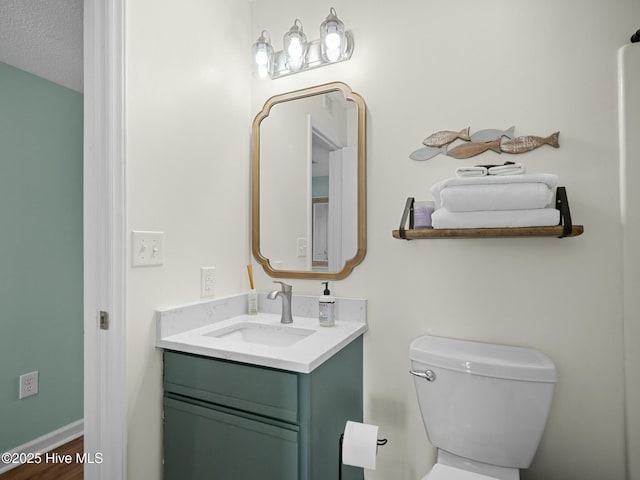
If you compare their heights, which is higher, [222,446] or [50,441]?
[222,446]

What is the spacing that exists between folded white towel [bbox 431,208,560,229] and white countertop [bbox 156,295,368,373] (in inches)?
19.5

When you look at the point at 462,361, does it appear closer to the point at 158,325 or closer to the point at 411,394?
the point at 411,394

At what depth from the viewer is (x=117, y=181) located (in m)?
1.10

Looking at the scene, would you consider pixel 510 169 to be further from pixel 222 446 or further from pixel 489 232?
pixel 222 446

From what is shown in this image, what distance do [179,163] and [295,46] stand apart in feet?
2.36

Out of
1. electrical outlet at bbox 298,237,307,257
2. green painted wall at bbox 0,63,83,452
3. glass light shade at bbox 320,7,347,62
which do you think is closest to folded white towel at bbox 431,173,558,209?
electrical outlet at bbox 298,237,307,257

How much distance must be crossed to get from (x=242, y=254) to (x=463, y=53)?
124 centimetres

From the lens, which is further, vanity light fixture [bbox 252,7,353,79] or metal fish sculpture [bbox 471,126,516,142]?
vanity light fixture [bbox 252,7,353,79]

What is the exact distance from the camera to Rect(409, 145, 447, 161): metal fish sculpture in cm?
134

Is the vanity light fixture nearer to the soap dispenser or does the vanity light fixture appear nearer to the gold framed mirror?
the gold framed mirror

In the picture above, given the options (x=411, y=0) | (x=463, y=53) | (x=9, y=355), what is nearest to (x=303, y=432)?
(x=463, y=53)

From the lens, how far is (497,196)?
3.50 ft

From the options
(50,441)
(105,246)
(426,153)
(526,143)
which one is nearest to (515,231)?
(526,143)

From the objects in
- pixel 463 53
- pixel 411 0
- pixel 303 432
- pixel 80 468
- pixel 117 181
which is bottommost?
pixel 80 468
